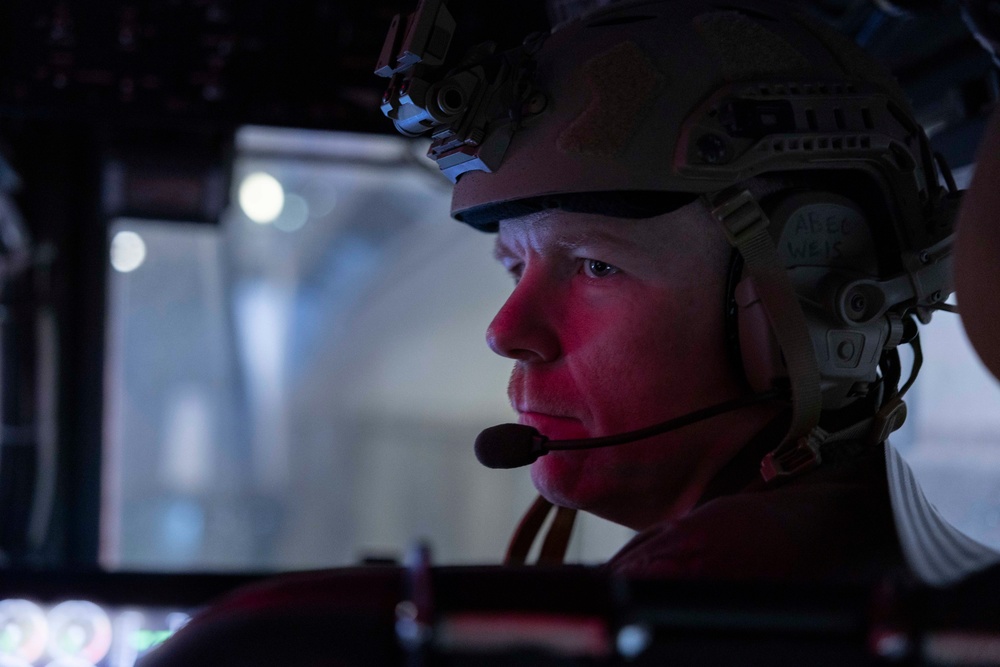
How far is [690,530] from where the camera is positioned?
2.36 ft

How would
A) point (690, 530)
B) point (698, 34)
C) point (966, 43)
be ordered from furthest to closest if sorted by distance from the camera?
point (966, 43) < point (698, 34) < point (690, 530)

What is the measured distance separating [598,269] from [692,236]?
98 millimetres

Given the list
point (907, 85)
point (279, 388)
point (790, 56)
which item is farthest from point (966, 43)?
point (279, 388)

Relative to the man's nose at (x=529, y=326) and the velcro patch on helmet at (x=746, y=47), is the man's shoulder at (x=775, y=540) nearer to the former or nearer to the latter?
the man's nose at (x=529, y=326)

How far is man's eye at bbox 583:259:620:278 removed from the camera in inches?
39.4

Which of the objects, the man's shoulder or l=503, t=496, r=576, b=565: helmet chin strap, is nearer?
the man's shoulder

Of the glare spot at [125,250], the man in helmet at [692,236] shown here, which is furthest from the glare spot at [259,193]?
the man in helmet at [692,236]

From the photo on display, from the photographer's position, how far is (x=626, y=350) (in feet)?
3.24

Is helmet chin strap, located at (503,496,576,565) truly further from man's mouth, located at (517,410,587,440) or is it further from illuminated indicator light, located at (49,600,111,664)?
illuminated indicator light, located at (49,600,111,664)

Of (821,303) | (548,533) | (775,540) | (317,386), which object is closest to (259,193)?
(317,386)

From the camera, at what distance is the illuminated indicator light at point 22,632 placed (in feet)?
3.00

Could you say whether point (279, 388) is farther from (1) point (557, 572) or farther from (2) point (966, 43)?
(1) point (557, 572)

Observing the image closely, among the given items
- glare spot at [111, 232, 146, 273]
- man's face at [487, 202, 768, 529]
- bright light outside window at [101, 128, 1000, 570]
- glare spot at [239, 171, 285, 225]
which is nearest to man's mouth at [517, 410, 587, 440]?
man's face at [487, 202, 768, 529]

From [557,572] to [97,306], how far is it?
2029 mm
